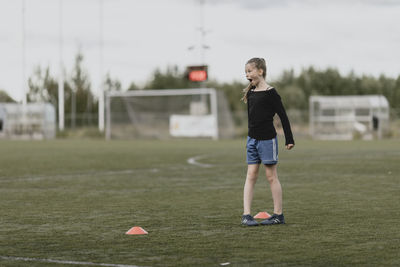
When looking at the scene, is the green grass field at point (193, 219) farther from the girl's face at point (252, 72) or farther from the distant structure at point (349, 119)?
the distant structure at point (349, 119)

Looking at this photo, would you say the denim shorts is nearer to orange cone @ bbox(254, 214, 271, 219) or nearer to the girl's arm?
the girl's arm

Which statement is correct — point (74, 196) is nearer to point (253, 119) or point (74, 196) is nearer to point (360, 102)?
point (253, 119)

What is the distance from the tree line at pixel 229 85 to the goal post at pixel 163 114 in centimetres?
2291

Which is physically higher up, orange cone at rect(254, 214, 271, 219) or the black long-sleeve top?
the black long-sleeve top

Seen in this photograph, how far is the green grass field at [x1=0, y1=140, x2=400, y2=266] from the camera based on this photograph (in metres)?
6.01

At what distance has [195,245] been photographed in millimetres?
6484

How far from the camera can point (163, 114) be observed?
1869 inches

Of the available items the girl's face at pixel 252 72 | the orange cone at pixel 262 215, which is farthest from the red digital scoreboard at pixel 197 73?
the girl's face at pixel 252 72

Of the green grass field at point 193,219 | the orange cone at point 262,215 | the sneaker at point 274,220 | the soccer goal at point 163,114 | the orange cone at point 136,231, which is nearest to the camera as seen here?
the green grass field at point 193,219

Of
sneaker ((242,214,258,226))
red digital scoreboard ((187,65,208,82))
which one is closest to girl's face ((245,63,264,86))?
sneaker ((242,214,258,226))

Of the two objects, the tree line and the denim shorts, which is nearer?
the denim shorts

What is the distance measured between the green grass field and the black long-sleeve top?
3.12ft

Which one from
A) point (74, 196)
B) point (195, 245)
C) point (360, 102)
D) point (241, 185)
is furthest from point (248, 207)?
point (360, 102)

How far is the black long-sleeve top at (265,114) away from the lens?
7637mm
